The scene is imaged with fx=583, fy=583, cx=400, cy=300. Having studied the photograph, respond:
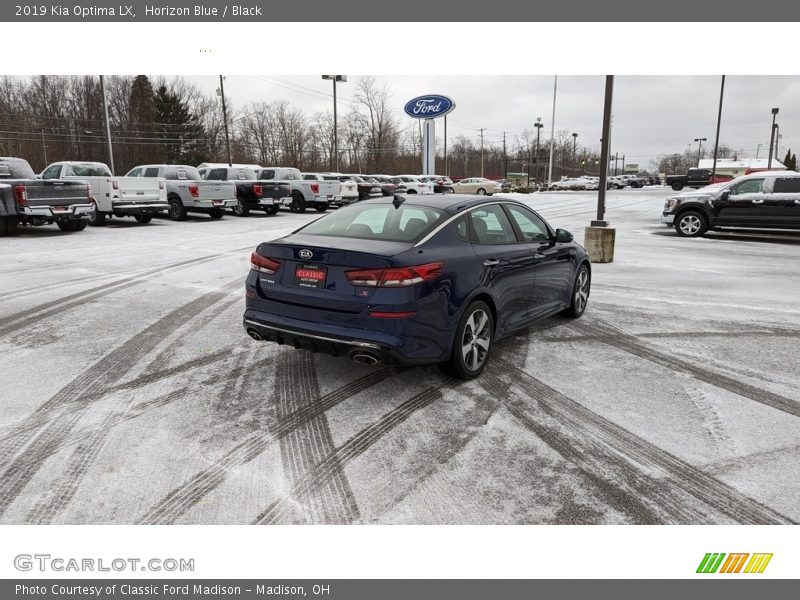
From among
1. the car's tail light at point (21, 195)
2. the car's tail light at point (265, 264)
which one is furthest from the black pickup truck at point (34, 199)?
the car's tail light at point (265, 264)

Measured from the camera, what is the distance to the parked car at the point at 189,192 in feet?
70.2

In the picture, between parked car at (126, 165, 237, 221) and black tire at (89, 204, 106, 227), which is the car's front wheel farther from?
parked car at (126, 165, 237, 221)

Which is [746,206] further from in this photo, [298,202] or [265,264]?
[298,202]

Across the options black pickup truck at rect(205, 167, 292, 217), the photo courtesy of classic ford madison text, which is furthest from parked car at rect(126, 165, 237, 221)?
the photo courtesy of classic ford madison text

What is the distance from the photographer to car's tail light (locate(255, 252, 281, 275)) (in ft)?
15.7

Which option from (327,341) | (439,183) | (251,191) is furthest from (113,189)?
(439,183)

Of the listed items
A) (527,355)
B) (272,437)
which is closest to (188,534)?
(272,437)

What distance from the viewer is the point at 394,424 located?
4.16 metres

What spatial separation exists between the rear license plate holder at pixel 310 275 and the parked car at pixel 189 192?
18203mm

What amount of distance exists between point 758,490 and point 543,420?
4.52 ft

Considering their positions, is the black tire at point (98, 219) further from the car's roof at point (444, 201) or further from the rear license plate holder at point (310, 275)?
the rear license plate holder at point (310, 275)

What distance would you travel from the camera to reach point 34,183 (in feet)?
49.5

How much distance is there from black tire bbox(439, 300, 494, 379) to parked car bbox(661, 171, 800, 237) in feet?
47.0

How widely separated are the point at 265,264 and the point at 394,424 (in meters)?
1.75
